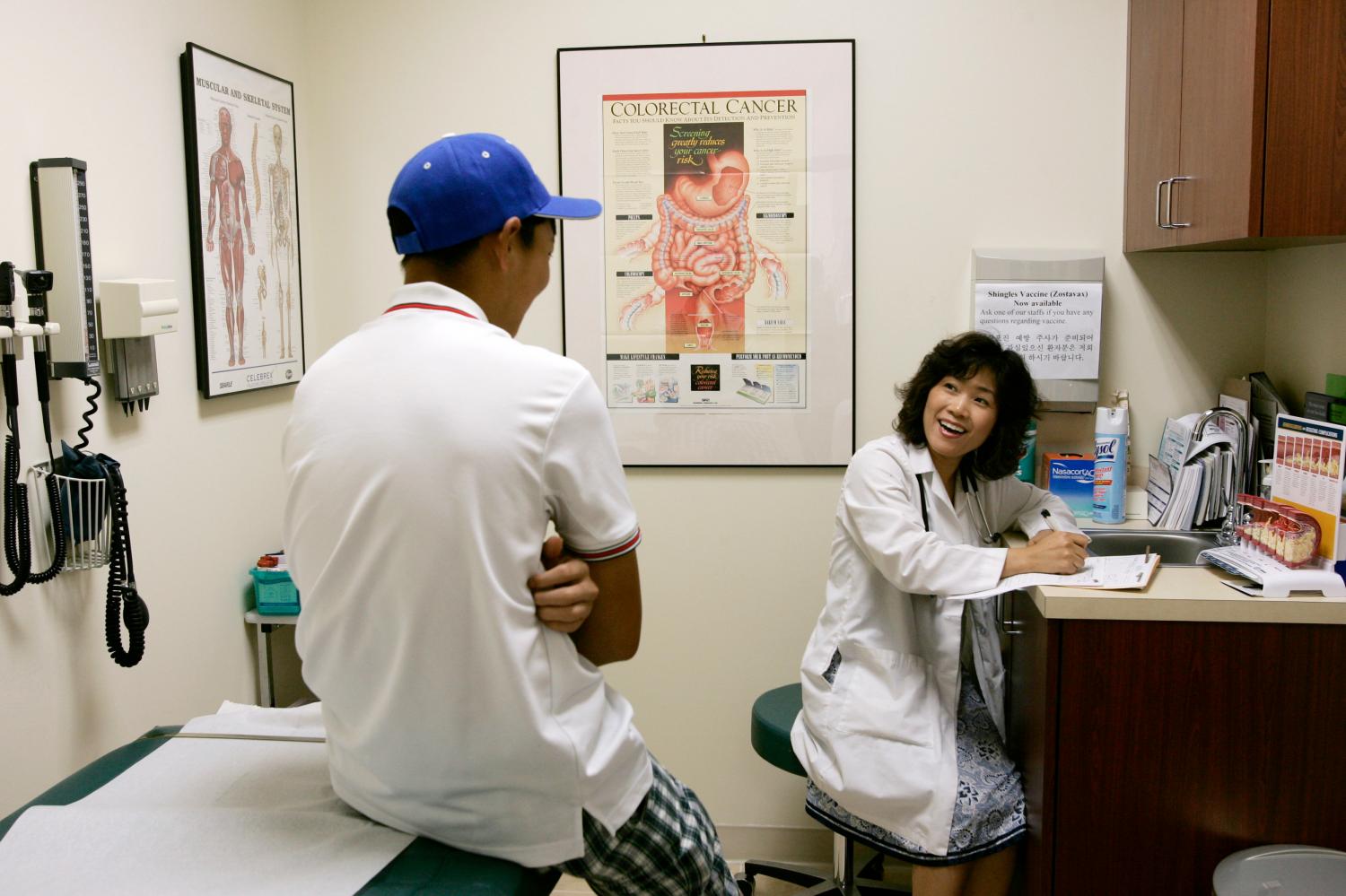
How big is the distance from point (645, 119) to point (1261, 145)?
1.51 metres

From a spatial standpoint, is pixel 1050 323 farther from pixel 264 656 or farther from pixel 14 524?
pixel 14 524

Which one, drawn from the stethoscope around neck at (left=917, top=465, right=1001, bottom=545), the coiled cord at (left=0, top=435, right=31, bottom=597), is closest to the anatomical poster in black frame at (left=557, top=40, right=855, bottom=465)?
the stethoscope around neck at (left=917, top=465, right=1001, bottom=545)

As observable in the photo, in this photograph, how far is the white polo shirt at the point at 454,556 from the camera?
3.96 ft

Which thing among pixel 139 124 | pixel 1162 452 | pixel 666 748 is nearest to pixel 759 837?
pixel 666 748

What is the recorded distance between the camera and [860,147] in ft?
9.38

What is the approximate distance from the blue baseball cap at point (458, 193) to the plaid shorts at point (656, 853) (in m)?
0.76

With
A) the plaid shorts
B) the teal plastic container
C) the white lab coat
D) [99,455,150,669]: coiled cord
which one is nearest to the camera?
the plaid shorts

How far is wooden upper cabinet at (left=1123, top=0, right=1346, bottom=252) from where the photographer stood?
195cm

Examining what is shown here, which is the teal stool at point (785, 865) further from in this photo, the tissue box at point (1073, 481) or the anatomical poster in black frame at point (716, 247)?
the tissue box at point (1073, 481)

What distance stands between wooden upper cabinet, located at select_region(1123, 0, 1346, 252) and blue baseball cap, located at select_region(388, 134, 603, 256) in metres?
1.44

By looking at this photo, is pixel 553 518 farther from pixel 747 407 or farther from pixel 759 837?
pixel 759 837

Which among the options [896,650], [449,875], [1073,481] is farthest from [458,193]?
[1073,481]

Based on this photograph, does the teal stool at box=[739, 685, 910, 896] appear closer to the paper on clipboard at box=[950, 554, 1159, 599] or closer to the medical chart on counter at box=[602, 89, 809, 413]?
the paper on clipboard at box=[950, 554, 1159, 599]

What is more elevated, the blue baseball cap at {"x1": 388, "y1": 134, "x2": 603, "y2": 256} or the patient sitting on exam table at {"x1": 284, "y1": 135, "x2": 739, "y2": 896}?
the blue baseball cap at {"x1": 388, "y1": 134, "x2": 603, "y2": 256}
